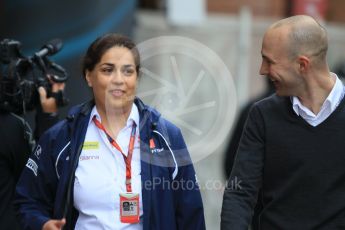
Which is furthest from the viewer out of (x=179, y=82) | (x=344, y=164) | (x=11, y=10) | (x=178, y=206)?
(x=11, y=10)

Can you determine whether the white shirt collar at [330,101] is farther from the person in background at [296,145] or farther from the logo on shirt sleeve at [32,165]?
the logo on shirt sleeve at [32,165]

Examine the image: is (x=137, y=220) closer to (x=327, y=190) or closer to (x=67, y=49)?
(x=327, y=190)

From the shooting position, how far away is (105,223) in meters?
3.75

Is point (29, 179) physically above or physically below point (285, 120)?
below

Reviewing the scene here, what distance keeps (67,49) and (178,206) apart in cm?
287

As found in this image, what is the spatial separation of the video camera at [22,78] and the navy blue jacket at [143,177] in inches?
19.5

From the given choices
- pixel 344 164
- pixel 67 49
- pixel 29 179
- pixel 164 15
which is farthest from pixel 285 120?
pixel 164 15

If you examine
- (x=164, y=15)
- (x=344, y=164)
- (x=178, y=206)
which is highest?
(x=344, y=164)

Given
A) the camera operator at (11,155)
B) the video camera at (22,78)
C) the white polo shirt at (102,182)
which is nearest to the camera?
the white polo shirt at (102,182)

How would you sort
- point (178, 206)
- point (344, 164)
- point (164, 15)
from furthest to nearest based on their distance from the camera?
point (164, 15) → point (178, 206) → point (344, 164)

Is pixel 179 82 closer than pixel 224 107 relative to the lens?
No

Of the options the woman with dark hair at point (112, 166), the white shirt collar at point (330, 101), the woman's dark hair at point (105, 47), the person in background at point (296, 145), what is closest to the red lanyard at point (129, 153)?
the woman with dark hair at point (112, 166)

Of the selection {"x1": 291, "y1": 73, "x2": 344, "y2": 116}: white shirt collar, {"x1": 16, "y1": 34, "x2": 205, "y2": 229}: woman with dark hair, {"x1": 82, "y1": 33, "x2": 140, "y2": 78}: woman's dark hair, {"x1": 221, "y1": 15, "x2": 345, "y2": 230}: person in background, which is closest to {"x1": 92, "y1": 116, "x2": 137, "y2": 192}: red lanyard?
{"x1": 16, "y1": 34, "x2": 205, "y2": 229}: woman with dark hair

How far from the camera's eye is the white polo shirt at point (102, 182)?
3.77 meters
